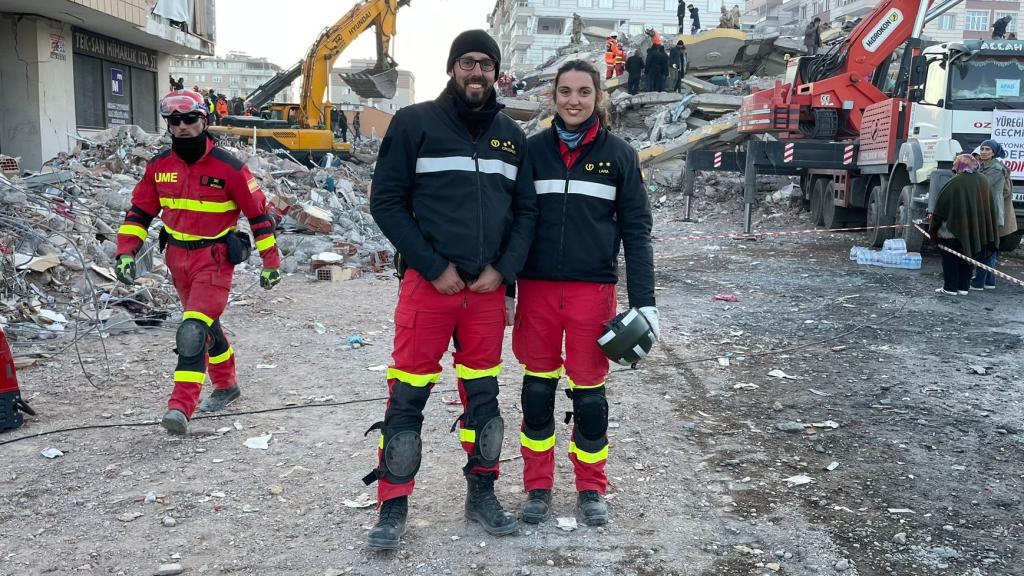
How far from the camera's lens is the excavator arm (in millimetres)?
20875

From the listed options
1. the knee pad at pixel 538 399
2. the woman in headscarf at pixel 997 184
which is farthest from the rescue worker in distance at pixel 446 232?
the woman in headscarf at pixel 997 184

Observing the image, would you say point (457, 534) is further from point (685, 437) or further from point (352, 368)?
point (352, 368)

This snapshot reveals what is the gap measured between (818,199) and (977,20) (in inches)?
2348

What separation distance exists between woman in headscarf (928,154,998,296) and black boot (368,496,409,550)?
777cm

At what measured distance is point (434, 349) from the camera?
3186 millimetres

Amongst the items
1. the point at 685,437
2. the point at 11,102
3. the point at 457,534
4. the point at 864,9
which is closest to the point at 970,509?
the point at 685,437

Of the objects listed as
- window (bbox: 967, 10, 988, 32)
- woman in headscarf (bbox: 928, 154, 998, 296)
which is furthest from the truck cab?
window (bbox: 967, 10, 988, 32)

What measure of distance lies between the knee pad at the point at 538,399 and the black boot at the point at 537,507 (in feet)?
0.99

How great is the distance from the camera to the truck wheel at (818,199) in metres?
16.0

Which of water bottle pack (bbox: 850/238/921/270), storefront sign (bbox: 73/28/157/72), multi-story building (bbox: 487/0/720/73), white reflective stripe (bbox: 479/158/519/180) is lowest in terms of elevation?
water bottle pack (bbox: 850/238/921/270)

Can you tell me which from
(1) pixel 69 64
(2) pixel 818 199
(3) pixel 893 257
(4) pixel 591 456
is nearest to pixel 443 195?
(4) pixel 591 456

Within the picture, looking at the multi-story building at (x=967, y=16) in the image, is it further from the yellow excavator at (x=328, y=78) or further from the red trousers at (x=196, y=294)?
the red trousers at (x=196, y=294)

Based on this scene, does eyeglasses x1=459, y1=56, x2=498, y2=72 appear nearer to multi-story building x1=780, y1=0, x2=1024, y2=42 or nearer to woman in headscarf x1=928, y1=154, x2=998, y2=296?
woman in headscarf x1=928, y1=154, x2=998, y2=296

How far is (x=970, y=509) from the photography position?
362 cm
